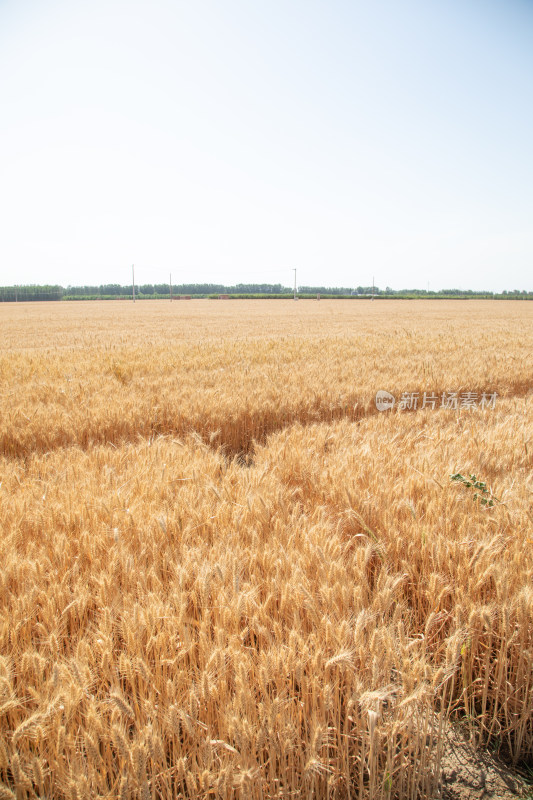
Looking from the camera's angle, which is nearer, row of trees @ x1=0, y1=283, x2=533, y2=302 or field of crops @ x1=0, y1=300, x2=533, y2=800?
field of crops @ x1=0, y1=300, x2=533, y2=800

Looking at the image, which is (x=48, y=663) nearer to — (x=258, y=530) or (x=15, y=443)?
(x=258, y=530)

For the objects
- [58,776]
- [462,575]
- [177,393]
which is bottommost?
[58,776]

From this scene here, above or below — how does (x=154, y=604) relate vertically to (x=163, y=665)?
above

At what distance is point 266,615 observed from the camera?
55.2 inches

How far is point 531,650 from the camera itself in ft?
4.59

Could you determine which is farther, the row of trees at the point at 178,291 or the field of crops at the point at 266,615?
the row of trees at the point at 178,291

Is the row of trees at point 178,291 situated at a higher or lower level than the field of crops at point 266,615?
higher

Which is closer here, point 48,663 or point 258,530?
point 48,663

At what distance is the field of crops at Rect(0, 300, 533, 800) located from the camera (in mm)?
1071

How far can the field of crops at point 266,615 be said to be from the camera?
107 centimetres

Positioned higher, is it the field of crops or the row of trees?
the row of trees

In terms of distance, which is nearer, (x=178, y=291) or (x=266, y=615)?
(x=266, y=615)

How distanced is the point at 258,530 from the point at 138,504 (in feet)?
2.18

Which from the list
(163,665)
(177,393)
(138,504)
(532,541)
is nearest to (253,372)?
(177,393)
